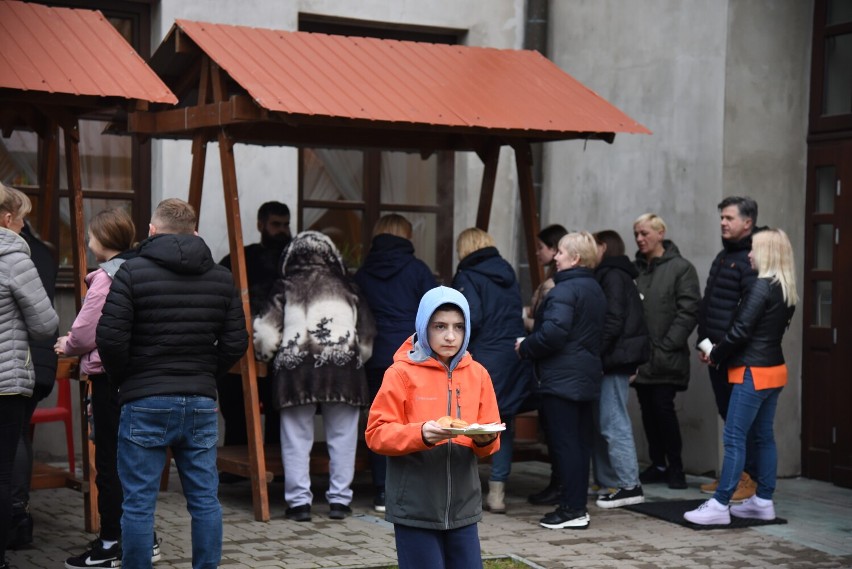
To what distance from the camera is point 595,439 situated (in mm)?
8883

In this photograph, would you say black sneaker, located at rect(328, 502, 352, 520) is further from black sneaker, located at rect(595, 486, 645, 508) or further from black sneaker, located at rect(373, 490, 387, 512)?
black sneaker, located at rect(595, 486, 645, 508)

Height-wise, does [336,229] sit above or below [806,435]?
above

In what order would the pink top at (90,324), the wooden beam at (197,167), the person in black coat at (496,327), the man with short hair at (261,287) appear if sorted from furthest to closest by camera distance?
1. the man with short hair at (261,287)
2. the wooden beam at (197,167)
3. the person in black coat at (496,327)
4. the pink top at (90,324)

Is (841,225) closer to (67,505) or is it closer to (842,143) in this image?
(842,143)

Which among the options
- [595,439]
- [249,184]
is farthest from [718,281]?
[249,184]

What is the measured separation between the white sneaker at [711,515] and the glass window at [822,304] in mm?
2272

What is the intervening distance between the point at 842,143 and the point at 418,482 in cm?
586

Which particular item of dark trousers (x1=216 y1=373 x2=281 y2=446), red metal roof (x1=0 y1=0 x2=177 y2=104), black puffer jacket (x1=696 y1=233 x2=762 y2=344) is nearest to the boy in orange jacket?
red metal roof (x1=0 y1=0 x2=177 y2=104)

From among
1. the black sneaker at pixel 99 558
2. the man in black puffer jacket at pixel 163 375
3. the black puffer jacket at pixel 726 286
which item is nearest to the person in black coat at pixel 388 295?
the black puffer jacket at pixel 726 286

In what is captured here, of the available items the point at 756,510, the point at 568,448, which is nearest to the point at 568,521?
the point at 568,448

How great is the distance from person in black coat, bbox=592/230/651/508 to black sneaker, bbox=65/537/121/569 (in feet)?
11.0

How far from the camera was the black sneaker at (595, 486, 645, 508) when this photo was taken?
8555 millimetres

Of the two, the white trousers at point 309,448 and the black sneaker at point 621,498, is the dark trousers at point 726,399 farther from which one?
the white trousers at point 309,448

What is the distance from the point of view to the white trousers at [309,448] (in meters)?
7.99
